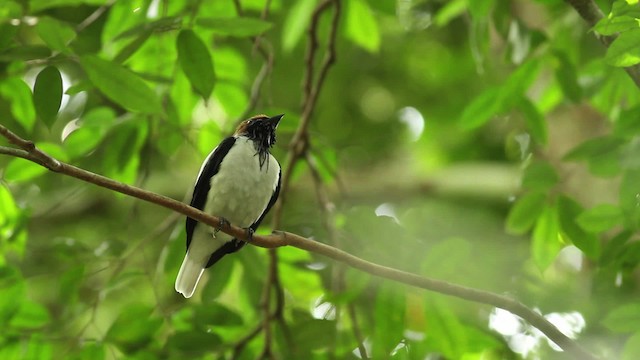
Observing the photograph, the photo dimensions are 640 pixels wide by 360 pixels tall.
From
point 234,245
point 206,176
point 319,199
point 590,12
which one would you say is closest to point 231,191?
point 206,176

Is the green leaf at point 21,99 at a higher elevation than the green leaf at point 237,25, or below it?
below

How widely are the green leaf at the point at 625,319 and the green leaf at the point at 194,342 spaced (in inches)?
76.4

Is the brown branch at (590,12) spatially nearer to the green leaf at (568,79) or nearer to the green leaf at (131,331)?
the green leaf at (568,79)

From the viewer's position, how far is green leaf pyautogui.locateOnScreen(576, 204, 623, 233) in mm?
3426

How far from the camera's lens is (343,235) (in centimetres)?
453

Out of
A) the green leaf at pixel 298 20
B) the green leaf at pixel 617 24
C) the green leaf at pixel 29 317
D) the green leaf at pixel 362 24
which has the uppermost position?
the green leaf at pixel 617 24

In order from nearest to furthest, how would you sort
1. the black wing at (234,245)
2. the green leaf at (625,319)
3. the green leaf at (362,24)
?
1. the green leaf at (625,319)
2. the black wing at (234,245)
3. the green leaf at (362,24)

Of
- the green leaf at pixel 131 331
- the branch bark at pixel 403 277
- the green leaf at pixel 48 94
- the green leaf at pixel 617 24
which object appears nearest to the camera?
the green leaf at pixel 617 24

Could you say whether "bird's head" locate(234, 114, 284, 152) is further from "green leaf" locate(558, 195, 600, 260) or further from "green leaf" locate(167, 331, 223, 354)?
"green leaf" locate(558, 195, 600, 260)

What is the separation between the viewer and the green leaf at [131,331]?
390cm

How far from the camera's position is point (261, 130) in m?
4.42

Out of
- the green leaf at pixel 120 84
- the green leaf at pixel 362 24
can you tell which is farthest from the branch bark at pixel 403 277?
the green leaf at pixel 362 24

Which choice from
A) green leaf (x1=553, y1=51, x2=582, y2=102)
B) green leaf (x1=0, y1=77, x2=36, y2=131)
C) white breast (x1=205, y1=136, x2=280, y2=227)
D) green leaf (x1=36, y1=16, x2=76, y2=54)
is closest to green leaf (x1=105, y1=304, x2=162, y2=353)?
white breast (x1=205, y1=136, x2=280, y2=227)

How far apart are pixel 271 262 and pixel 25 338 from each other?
132 centimetres
